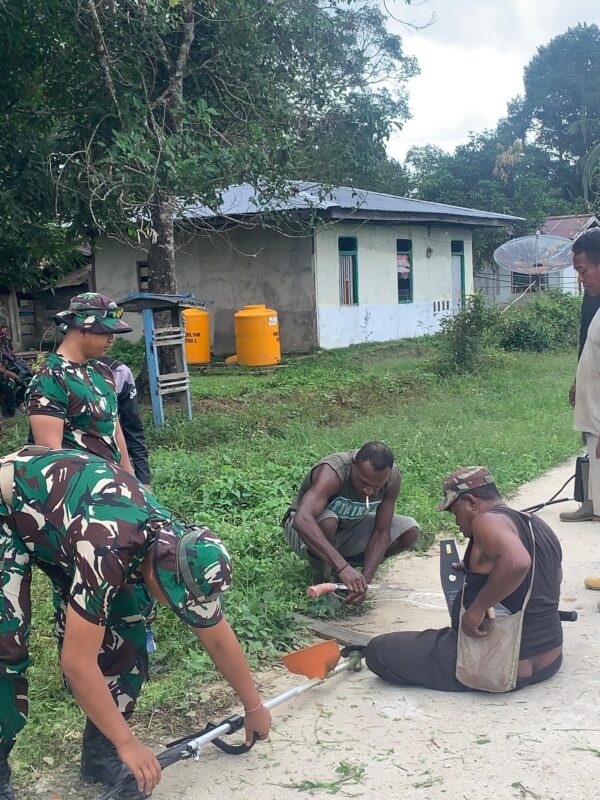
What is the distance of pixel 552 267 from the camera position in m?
20.6

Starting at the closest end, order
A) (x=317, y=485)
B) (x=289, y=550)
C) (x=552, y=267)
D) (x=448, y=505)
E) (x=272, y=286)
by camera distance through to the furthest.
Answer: (x=448, y=505), (x=317, y=485), (x=289, y=550), (x=272, y=286), (x=552, y=267)

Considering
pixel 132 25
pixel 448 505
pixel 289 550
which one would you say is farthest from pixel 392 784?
pixel 132 25

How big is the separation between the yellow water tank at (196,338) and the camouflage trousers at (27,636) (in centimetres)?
1437

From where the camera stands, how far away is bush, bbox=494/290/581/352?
18.2 meters

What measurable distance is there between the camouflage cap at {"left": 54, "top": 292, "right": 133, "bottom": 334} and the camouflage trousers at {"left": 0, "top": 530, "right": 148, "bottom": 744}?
114cm

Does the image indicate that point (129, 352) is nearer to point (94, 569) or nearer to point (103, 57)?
point (103, 57)

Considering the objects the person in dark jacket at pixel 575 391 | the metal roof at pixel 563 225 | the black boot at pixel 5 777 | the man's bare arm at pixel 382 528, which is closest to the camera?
the black boot at pixel 5 777

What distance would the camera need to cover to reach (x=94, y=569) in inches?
87.7

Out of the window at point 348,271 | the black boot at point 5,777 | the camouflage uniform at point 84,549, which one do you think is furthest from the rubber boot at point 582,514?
the window at point 348,271

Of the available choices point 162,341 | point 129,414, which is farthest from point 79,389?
point 162,341

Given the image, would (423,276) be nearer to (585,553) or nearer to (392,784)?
(585,553)

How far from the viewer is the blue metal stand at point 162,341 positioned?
991 cm

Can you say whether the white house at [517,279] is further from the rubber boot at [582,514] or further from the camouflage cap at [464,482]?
the camouflage cap at [464,482]

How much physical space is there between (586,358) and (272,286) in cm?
1304
